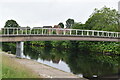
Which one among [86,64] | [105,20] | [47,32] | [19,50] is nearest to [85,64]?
[86,64]

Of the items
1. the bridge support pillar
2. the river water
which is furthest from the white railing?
the river water

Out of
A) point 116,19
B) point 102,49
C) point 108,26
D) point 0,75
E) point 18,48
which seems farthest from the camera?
point 116,19

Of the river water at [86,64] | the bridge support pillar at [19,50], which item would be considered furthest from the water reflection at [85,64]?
the bridge support pillar at [19,50]

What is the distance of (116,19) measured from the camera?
234 ft

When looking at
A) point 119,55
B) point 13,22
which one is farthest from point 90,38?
point 13,22

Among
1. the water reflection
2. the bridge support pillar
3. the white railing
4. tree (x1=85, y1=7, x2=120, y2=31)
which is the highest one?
tree (x1=85, y1=7, x2=120, y2=31)

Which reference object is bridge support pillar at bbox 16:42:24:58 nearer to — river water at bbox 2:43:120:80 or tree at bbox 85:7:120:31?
river water at bbox 2:43:120:80

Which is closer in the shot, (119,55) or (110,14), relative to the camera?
(119,55)

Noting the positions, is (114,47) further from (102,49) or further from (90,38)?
(90,38)

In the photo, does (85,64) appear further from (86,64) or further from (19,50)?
(19,50)

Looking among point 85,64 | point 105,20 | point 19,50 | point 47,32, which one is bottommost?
point 85,64

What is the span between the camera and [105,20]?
6950 centimetres

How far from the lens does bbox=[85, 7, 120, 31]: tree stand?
67.4 metres

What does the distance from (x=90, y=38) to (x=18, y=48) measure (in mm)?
16220
